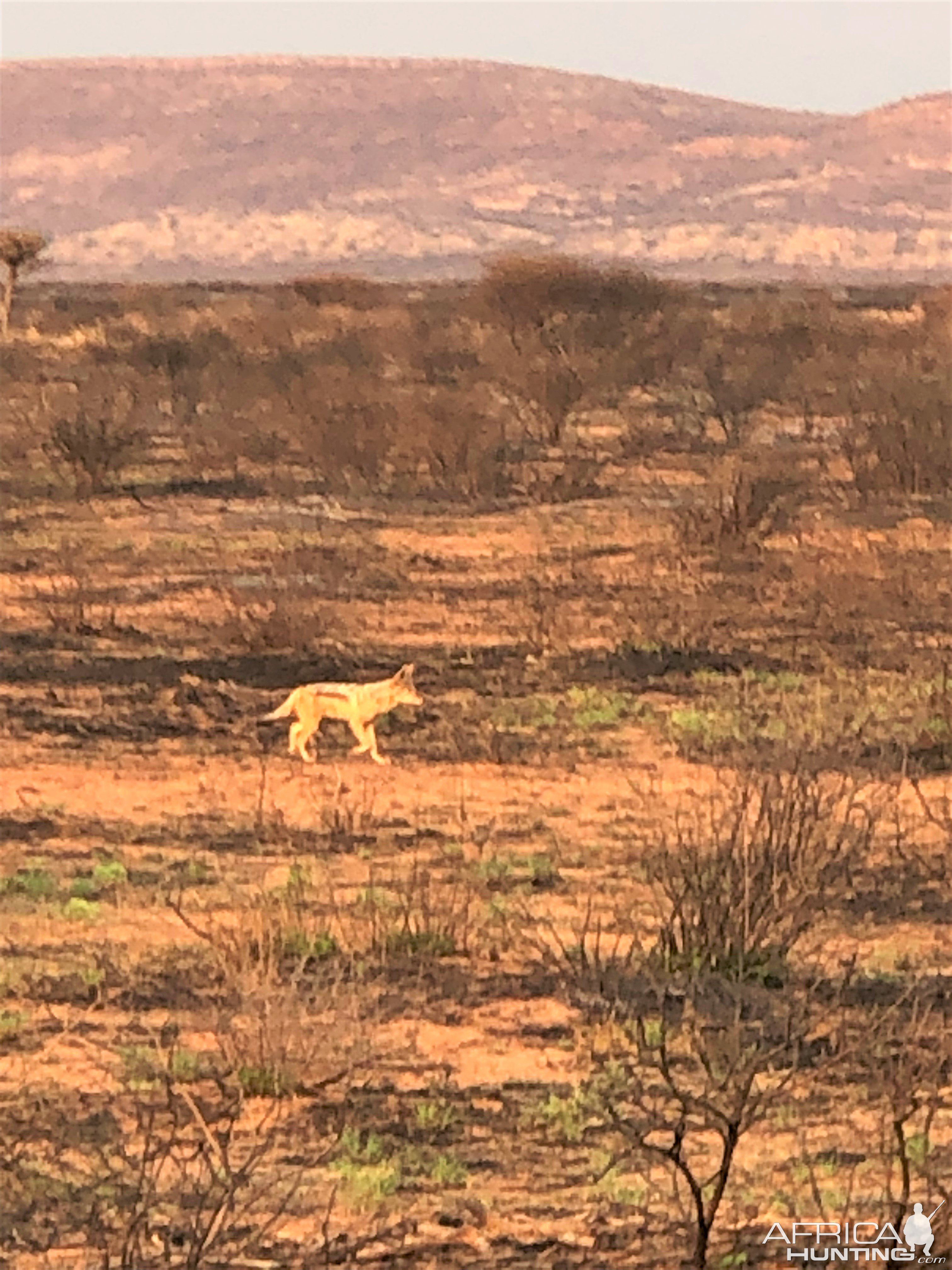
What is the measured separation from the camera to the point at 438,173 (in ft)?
265

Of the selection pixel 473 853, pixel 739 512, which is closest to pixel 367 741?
pixel 473 853

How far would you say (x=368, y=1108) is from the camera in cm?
546

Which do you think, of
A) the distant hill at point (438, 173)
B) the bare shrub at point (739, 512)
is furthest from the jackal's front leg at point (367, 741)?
the distant hill at point (438, 173)

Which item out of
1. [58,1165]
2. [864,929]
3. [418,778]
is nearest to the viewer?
[58,1165]

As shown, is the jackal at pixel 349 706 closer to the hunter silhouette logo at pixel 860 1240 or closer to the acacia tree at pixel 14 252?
the hunter silhouette logo at pixel 860 1240

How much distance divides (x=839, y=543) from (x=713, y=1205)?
9.68 m

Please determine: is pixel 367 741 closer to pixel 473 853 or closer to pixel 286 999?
pixel 473 853

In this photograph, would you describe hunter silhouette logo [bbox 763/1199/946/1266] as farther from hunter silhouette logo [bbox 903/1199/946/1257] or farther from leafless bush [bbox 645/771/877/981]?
leafless bush [bbox 645/771/877/981]

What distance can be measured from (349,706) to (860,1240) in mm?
4741

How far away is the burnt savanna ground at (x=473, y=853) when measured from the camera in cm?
501

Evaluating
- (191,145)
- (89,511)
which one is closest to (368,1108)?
(89,511)

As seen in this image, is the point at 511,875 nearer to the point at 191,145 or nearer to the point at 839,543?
the point at 839,543

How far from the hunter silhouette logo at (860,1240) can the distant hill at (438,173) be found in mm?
64826

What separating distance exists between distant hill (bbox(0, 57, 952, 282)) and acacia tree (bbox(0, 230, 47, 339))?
37741mm
